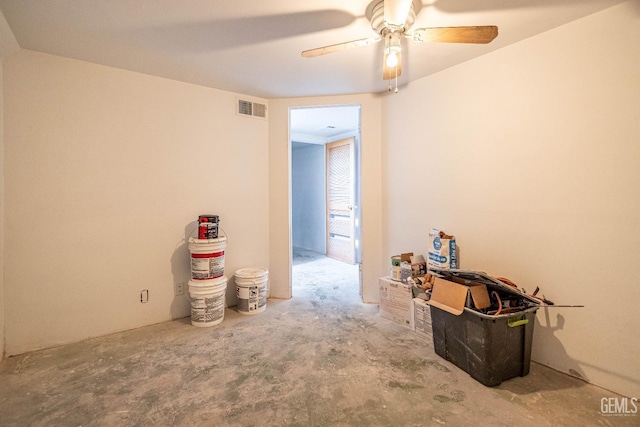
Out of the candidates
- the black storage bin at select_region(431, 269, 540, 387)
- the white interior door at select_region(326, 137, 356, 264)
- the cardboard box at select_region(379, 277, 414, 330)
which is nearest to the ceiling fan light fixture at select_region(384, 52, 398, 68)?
the black storage bin at select_region(431, 269, 540, 387)

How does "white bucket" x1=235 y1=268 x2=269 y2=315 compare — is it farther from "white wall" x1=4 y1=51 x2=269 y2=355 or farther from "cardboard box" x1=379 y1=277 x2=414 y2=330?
"cardboard box" x1=379 y1=277 x2=414 y2=330

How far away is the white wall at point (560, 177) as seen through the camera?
5.51ft

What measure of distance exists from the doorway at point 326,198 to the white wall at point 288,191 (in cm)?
47

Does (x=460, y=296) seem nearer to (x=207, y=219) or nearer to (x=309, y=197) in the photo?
(x=207, y=219)

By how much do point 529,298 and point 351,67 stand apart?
87.9 inches

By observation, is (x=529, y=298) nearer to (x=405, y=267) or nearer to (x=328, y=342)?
(x=405, y=267)

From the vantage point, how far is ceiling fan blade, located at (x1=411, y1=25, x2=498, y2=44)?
1505 mm

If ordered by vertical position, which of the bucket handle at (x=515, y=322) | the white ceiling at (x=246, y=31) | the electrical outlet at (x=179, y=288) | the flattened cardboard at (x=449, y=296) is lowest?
the electrical outlet at (x=179, y=288)

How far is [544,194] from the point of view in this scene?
6.52ft

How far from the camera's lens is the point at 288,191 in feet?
11.1

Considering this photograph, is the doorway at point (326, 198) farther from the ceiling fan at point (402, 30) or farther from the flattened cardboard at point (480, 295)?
the ceiling fan at point (402, 30)

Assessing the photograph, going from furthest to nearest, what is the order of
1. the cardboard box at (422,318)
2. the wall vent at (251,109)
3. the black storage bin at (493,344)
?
the wall vent at (251,109) < the cardboard box at (422,318) < the black storage bin at (493,344)

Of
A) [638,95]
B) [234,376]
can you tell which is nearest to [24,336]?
[234,376]

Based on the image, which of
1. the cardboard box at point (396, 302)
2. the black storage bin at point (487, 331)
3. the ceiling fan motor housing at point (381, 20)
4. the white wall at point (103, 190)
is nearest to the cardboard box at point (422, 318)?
the cardboard box at point (396, 302)
